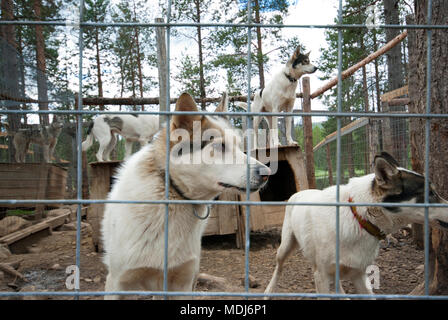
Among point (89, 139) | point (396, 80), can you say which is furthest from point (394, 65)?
point (89, 139)

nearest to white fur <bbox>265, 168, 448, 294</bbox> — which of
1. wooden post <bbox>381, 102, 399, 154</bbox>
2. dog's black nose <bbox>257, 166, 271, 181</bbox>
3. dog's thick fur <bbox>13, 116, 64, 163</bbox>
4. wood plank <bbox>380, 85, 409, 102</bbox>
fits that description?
dog's black nose <bbox>257, 166, 271, 181</bbox>

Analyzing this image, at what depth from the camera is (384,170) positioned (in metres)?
2.52

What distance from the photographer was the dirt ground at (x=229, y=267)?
3604 mm

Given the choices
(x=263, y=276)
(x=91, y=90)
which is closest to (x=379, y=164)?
(x=263, y=276)

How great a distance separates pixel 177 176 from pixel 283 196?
18.7 ft

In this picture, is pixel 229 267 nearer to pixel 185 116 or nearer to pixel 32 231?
pixel 185 116

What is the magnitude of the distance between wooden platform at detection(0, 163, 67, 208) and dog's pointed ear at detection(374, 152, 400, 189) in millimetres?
6625

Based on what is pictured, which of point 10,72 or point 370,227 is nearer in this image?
point 370,227

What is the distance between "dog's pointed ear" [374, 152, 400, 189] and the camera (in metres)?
2.47

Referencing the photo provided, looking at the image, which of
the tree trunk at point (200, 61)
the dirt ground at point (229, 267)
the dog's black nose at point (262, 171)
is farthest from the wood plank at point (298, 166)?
the dog's black nose at point (262, 171)

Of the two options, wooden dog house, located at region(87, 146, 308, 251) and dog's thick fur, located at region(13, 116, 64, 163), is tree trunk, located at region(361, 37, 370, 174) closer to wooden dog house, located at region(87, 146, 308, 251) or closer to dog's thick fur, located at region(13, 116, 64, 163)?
wooden dog house, located at region(87, 146, 308, 251)

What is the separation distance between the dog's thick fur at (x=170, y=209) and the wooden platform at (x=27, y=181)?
→ 206 inches

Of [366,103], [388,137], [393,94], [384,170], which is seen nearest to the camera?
[384,170]

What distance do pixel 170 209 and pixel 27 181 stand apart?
584cm
